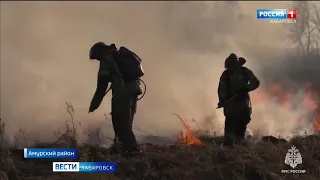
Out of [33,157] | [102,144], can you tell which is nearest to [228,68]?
[102,144]

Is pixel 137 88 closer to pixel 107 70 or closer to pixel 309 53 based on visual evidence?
pixel 107 70

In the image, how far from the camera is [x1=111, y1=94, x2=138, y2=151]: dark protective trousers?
8.29m

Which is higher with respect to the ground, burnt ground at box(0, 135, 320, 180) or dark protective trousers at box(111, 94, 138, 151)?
dark protective trousers at box(111, 94, 138, 151)

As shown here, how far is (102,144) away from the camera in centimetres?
916

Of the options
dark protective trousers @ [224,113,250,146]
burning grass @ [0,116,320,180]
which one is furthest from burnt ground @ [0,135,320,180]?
dark protective trousers @ [224,113,250,146]

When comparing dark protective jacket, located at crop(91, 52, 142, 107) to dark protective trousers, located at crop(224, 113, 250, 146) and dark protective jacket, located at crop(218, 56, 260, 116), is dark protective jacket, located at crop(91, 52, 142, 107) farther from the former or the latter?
dark protective trousers, located at crop(224, 113, 250, 146)
